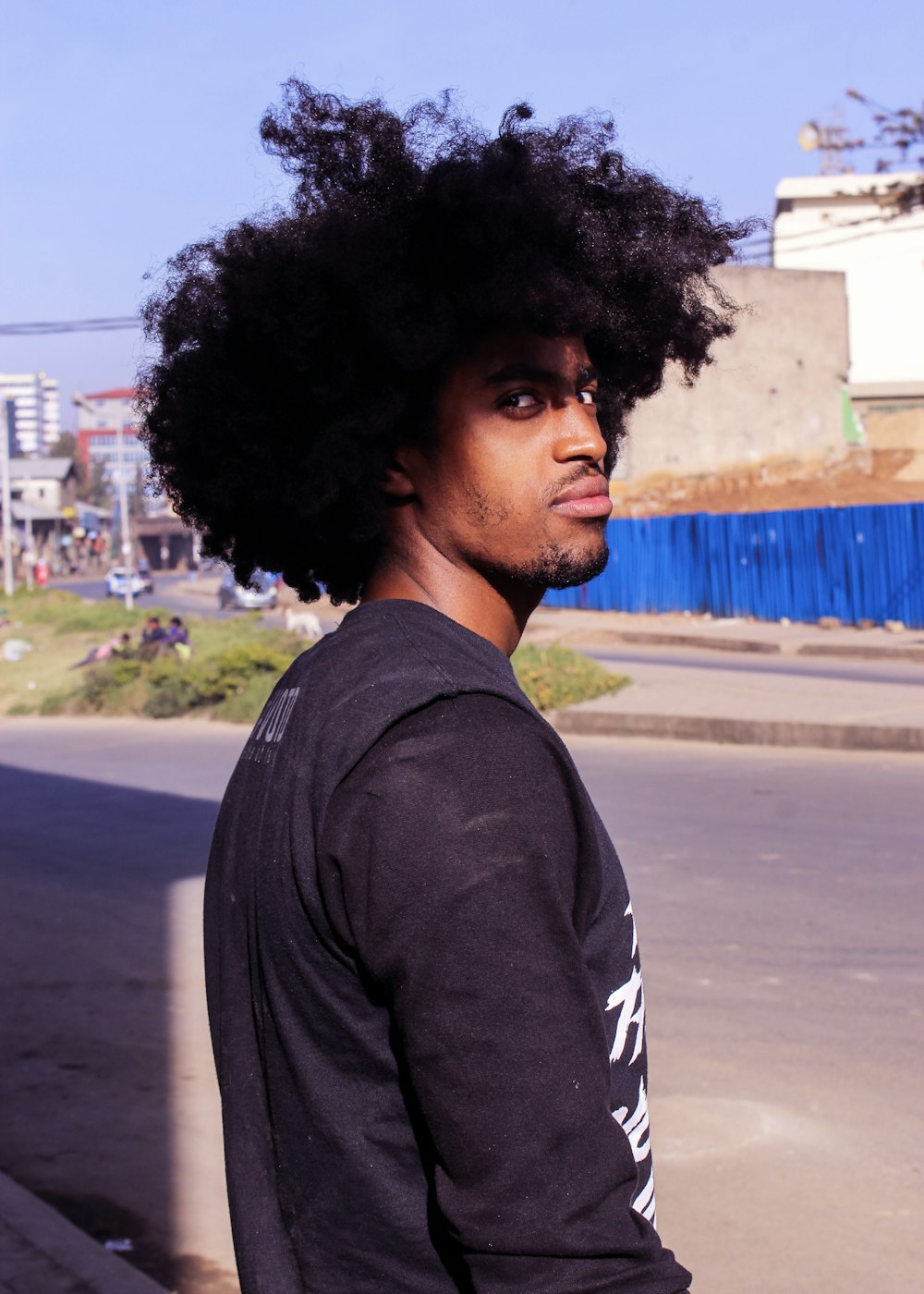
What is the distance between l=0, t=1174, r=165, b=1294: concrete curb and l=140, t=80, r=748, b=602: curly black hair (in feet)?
7.06

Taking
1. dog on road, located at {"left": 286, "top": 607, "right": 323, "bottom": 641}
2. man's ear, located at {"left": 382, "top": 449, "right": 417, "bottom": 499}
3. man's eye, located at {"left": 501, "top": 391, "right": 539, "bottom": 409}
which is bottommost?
man's ear, located at {"left": 382, "top": 449, "right": 417, "bottom": 499}

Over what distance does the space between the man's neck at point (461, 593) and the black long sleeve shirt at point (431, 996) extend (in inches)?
4.8

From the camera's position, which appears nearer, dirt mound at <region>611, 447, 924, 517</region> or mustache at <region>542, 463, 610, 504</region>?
mustache at <region>542, 463, 610, 504</region>

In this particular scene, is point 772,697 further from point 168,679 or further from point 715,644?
point 715,644

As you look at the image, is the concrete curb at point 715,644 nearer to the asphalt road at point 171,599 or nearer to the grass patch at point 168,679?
the grass patch at point 168,679

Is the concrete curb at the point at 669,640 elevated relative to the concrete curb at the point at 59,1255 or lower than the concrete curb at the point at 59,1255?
elevated

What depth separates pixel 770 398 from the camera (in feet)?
133

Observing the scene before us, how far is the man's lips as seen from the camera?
166 centimetres

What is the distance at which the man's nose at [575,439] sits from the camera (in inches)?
65.2

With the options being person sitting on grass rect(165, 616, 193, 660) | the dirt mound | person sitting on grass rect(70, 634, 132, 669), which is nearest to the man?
person sitting on grass rect(165, 616, 193, 660)

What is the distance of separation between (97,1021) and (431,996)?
17.2ft

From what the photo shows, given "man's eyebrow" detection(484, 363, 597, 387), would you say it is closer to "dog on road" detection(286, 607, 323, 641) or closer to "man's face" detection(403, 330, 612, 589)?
"man's face" detection(403, 330, 612, 589)

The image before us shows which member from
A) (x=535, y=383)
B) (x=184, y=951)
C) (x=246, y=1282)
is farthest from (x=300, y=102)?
(x=184, y=951)

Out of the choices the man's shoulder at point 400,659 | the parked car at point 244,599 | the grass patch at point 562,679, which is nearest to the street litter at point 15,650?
the parked car at point 244,599
